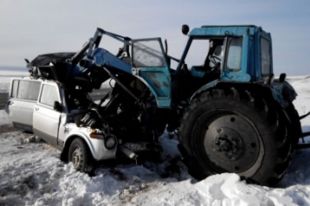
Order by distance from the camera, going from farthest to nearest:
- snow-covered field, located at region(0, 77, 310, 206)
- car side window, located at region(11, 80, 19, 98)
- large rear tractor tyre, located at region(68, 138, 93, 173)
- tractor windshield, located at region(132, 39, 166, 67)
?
car side window, located at region(11, 80, 19, 98), tractor windshield, located at region(132, 39, 166, 67), large rear tractor tyre, located at region(68, 138, 93, 173), snow-covered field, located at region(0, 77, 310, 206)

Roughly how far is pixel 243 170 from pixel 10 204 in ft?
12.6

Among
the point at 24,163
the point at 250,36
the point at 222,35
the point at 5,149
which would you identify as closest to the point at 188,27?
the point at 222,35

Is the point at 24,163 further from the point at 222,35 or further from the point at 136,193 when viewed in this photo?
the point at 222,35

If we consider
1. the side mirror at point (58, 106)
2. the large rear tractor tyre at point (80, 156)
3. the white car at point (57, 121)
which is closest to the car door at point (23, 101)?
the white car at point (57, 121)

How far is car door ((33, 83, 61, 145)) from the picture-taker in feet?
28.5

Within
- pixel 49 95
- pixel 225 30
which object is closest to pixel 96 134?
pixel 49 95

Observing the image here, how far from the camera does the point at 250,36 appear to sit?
6832 millimetres


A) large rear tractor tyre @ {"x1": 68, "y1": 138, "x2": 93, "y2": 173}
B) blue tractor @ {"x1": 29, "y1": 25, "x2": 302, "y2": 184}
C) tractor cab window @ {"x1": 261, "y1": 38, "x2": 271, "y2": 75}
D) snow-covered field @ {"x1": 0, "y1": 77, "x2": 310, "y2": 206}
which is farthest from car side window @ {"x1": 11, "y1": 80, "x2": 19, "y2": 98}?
tractor cab window @ {"x1": 261, "y1": 38, "x2": 271, "y2": 75}

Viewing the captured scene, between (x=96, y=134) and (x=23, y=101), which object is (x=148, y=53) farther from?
(x=23, y=101)

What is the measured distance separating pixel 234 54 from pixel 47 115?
459 centimetres

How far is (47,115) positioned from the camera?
8.99m

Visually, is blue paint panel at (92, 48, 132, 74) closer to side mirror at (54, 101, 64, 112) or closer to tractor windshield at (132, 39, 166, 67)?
tractor windshield at (132, 39, 166, 67)

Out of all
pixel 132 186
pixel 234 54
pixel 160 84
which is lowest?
pixel 132 186

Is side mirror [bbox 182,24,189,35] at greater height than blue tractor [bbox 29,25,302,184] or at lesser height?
greater
